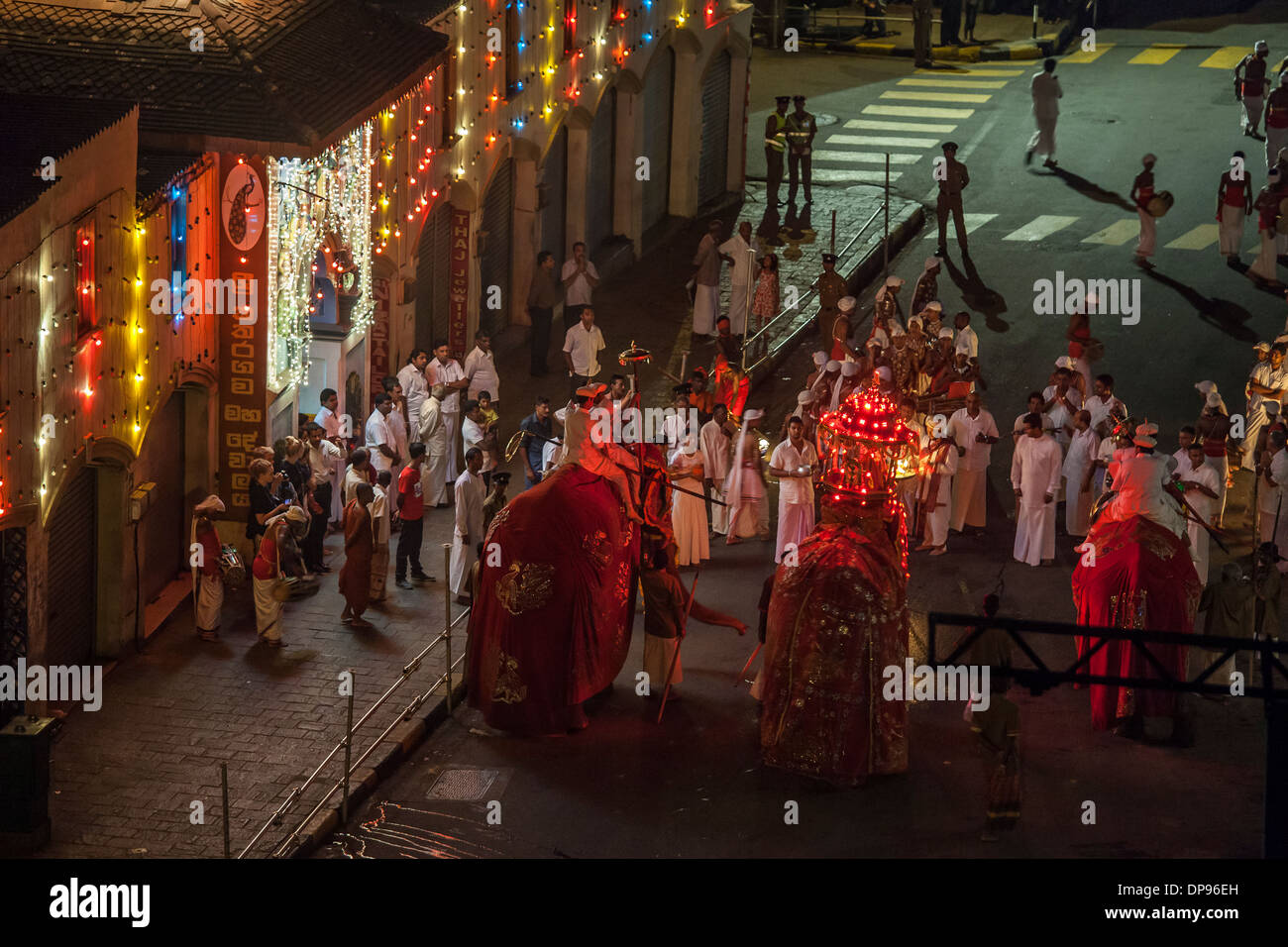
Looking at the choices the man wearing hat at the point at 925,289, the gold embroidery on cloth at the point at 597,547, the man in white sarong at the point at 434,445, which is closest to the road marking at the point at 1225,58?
the man wearing hat at the point at 925,289

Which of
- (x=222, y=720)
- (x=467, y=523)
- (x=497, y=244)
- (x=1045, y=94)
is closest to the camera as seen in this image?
(x=222, y=720)

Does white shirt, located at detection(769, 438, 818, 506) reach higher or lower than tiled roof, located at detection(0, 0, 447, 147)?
lower

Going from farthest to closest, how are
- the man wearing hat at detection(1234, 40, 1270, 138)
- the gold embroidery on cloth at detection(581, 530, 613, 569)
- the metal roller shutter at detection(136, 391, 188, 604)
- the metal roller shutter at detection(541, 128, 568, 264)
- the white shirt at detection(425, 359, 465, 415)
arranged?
1. the man wearing hat at detection(1234, 40, 1270, 138)
2. the metal roller shutter at detection(541, 128, 568, 264)
3. the white shirt at detection(425, 359, 465, 415)
4. the metal roller shutter at detection(136, 391, 188, 604)
5. the gold embroidery on cloth at detection(581, 530, 613, 569)

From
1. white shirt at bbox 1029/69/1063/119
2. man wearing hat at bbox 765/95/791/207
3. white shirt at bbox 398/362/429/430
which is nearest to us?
white shirt at bbox 398/362/429/430

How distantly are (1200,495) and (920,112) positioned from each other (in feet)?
52.4

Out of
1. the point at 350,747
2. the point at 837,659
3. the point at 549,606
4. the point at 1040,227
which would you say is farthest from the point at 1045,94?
the point at 350,747

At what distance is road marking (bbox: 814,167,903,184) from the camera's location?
32.3m

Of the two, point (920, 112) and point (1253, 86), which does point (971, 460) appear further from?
point (920, 112)

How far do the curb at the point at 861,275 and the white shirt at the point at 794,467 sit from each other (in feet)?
16.2

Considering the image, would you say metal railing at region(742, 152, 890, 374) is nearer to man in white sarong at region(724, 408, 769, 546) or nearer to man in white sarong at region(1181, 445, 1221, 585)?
man in white sarong at region(724, 408, 769, 546)

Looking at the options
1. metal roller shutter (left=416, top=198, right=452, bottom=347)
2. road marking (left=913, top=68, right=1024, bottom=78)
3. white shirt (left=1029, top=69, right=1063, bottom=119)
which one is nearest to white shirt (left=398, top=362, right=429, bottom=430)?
metal roller shutter (left=416, top=198, right=452, bottom=347)

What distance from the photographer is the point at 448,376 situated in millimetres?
23422

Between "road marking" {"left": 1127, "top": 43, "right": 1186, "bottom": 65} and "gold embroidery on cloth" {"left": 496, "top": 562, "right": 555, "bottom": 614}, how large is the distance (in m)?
24.8

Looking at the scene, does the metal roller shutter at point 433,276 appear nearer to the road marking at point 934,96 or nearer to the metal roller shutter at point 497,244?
the metal roller shutter at point 497,244
